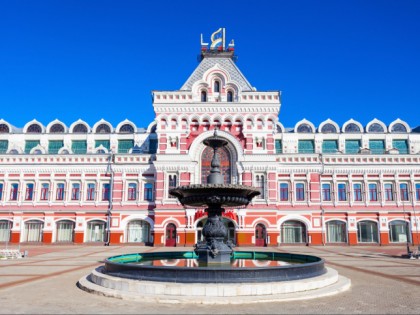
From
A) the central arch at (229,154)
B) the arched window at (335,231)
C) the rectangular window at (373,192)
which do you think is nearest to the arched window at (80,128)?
the central arch at (229,154)

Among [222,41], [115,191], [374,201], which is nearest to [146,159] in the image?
[115,191]

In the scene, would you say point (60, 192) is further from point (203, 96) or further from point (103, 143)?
point (203, 96)

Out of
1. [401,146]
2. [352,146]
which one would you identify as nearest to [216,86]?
[352,146]

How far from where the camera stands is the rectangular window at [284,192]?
3850 centimetres

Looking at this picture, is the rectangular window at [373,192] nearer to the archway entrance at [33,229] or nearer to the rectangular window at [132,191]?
the rectangular window at [132,191]

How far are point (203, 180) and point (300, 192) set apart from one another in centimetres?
1043

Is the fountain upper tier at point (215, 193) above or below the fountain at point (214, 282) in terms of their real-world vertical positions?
above

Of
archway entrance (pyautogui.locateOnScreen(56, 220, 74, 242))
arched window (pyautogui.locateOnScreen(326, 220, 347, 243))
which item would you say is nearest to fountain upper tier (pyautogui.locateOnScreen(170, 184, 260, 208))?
arched window (pyautogui.locateOnScreen(326, 220, 347, 243))

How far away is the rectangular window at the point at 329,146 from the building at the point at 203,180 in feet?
15.5

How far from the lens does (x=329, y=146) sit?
44500mm

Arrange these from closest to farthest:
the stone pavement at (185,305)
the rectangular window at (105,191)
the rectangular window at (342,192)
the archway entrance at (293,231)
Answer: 1. the stone pavement at (185,305)
2. the archway entrance at (293,231)
3. the rectangular window at (342,192)
4. the rectangular window at (105,191)

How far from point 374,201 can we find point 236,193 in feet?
96.5

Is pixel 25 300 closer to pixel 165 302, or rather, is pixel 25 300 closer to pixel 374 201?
pixel 165 302

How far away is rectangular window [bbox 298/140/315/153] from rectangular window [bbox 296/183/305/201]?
6843mm
